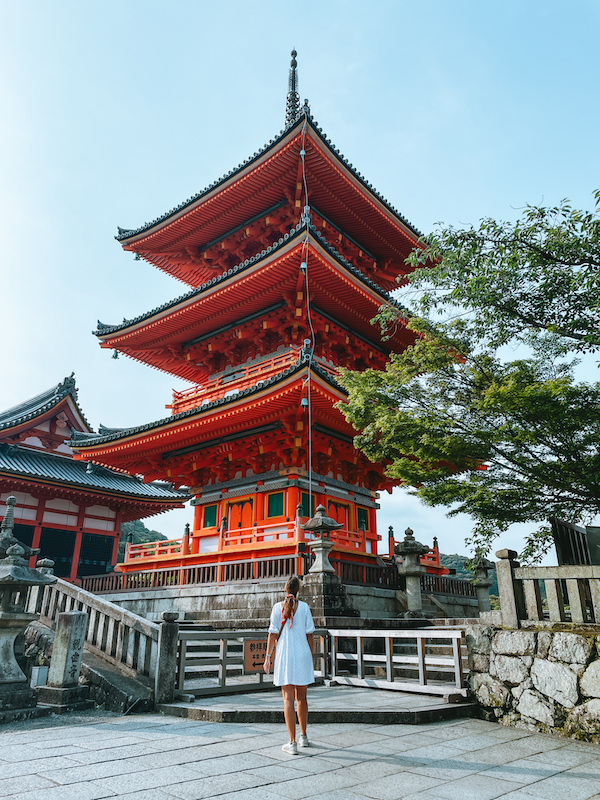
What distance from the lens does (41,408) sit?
74.5 ft

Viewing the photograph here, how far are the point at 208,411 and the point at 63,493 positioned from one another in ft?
31.6

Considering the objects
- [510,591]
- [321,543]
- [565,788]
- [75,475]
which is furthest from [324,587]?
[75,475]

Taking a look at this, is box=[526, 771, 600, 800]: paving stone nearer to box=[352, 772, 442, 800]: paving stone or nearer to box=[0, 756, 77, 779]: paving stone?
box=[352, 772, 442, 800]: paving stone

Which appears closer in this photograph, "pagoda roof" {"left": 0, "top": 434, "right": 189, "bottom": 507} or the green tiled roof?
"pagoda roof" {"left": 0, "top": 434, "right": 189, "bottom": 507}

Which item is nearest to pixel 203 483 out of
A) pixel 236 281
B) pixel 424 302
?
pixel 236 281

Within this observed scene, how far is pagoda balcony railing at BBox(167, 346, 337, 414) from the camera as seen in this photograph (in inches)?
632

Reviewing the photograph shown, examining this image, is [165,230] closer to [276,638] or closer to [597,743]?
[276,638]

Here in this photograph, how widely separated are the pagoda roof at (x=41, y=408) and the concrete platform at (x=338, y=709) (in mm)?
17600

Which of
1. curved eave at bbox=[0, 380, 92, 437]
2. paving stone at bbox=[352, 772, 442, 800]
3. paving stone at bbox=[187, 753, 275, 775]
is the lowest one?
paving stone at bbox=[352, 772, 442, 800]

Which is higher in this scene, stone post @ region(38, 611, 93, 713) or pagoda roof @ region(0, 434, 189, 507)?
pagoda roof @ region(0, 434, 189, 507)

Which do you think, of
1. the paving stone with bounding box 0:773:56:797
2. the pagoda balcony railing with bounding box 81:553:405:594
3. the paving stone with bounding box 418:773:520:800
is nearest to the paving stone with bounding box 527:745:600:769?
the paving stone with bounding box 418:773:520:800

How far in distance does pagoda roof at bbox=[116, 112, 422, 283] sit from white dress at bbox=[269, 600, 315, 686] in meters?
14.9

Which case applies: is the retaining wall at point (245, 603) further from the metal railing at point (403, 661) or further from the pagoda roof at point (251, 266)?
the pagoda roof at point (251, 266)

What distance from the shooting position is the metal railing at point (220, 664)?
7.98 m
